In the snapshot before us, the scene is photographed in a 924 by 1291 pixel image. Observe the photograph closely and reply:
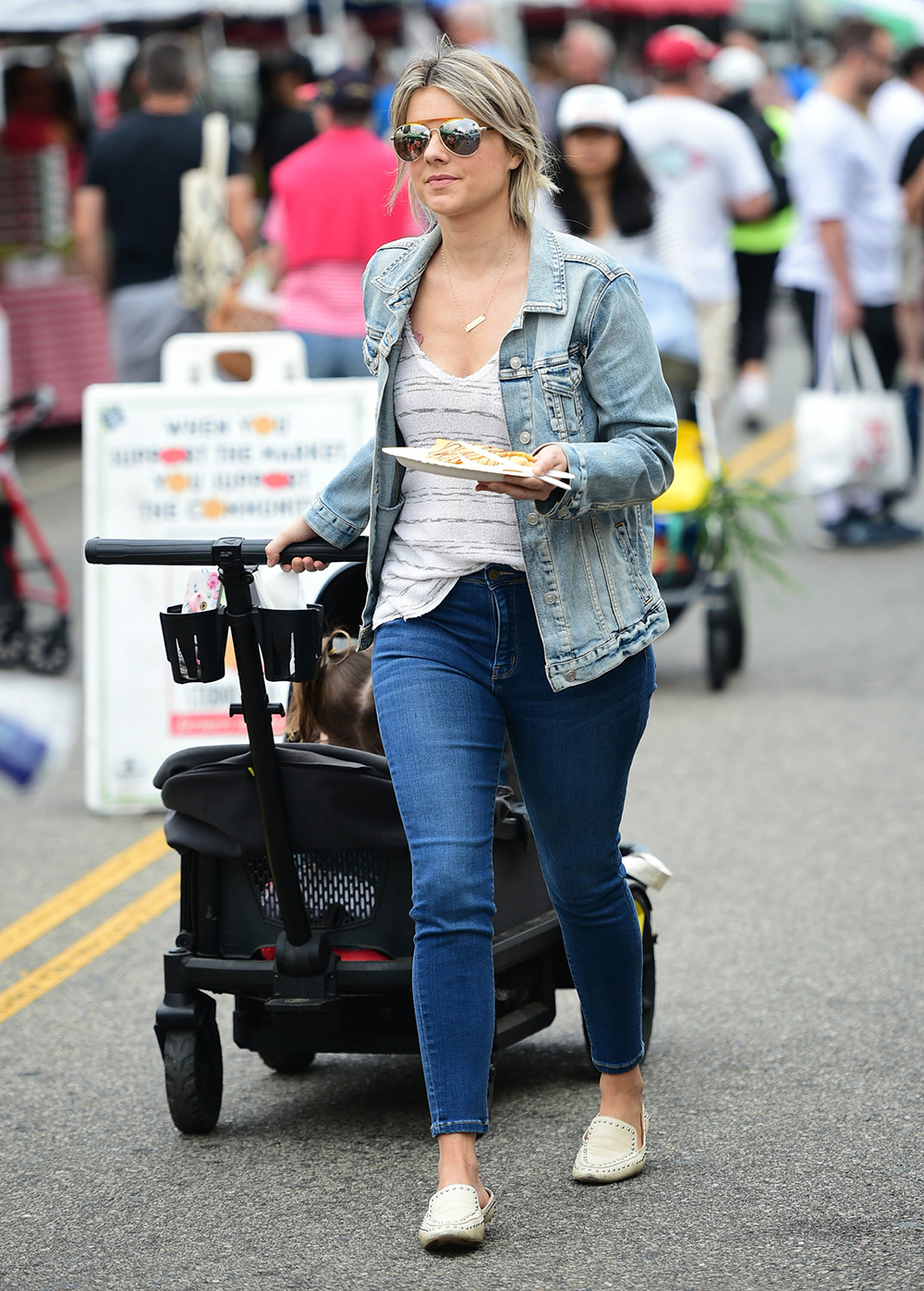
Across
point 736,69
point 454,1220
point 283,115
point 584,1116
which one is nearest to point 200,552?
point 454,1220

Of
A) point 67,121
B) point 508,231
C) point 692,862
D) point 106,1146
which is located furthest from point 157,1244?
point 67,121

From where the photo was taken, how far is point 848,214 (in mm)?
10250

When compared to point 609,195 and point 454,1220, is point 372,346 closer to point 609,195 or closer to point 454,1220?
point 454,1220

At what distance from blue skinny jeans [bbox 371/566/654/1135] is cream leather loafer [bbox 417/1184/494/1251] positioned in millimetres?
111

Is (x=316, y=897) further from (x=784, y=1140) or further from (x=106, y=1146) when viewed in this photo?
(x=784, y=1140)

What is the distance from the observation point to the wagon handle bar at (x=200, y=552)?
11.9 feet

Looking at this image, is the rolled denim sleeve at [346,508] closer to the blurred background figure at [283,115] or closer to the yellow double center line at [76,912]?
the yellow double center line at [76,912]

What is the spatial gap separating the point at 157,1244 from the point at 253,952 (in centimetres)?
60

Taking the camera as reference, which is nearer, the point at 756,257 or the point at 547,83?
the point at 756,257

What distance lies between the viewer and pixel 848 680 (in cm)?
805

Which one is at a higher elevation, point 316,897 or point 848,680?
point 316,897

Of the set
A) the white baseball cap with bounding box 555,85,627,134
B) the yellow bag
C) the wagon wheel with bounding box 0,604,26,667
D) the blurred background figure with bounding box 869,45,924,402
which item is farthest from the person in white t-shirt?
the wagon wheel with bounding box 0,604,26,667

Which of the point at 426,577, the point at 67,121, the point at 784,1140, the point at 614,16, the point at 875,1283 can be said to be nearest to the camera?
the point at 875,1283

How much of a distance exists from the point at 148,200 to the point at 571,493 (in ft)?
21.8
